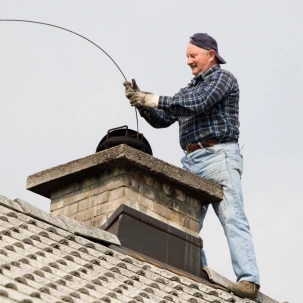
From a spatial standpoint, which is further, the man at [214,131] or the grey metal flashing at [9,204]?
the man at [214,131]

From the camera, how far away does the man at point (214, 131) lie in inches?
394

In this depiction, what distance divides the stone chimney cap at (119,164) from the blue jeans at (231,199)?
9 cm

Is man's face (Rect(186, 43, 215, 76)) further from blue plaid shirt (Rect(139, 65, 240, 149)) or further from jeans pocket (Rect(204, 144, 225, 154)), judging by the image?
jeans pocket (Rect(204, 144, 225, 154))

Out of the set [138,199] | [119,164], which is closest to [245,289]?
[138,199]

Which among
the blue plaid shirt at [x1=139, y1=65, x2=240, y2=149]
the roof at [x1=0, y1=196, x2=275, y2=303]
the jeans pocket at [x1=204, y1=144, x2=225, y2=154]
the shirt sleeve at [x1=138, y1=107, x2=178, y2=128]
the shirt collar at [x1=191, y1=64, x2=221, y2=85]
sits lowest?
the roof at [x1=0, y1=196, x2=275, y2=303]

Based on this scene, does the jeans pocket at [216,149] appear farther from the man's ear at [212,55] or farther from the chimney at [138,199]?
the man's ear at [212,55]

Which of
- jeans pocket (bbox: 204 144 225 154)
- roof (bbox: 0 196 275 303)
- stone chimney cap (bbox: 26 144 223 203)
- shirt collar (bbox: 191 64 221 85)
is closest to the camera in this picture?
roof (bbox: 0 196 275 303)

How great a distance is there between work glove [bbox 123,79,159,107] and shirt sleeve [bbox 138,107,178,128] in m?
0.47

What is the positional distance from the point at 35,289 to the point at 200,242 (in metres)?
3.06

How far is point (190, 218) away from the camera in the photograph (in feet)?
33.7

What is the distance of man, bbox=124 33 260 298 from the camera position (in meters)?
10.0

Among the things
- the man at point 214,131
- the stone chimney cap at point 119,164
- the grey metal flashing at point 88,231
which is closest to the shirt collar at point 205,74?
the man at point 214,131

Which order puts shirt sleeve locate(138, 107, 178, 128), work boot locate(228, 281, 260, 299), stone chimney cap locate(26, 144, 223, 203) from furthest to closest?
shirt sleeve locate(138, 107, 178, 128) < stone chimney cap locate(26, 144, 223, 203) < work boot locate(228, 281, 260, 299)

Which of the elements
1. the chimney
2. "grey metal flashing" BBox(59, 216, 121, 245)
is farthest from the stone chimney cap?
"grey metal flashing" BBox(59, 216, 121, 245)
